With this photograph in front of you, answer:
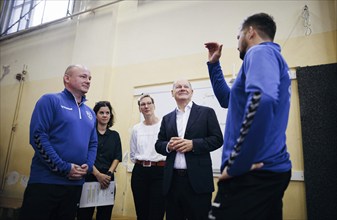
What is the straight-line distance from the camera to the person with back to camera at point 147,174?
2.01 meters

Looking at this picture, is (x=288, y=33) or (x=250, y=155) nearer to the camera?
(x=250, y=155)

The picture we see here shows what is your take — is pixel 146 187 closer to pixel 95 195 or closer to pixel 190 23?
pixel 95 195

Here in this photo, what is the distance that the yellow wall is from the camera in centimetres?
254

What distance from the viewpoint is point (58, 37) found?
4570 millimetres

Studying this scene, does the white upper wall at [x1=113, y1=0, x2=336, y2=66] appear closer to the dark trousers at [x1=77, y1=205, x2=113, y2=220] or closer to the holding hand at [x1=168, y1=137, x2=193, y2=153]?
the holding hand at [x1=168, y1=137, x2=193, y2=153]

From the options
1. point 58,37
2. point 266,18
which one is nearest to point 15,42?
point 58,37

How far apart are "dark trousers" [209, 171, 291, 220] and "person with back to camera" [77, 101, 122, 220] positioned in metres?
1.44

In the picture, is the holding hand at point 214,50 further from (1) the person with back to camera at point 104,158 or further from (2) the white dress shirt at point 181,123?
(1) the person with back to camera at point 104,158

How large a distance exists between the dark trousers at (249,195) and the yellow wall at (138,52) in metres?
1.76

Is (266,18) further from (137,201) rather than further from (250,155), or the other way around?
(137,201)

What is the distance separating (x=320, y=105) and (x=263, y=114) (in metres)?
1.92

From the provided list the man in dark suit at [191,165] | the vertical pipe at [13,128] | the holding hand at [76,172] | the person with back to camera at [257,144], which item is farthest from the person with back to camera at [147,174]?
the vertical pipe at [13,128]

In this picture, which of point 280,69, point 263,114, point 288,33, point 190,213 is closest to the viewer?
point 263,114

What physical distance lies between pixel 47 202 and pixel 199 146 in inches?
40.4
